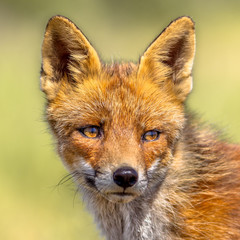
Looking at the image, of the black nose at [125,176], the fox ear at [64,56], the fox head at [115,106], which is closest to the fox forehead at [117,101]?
the fox head at [115,106]

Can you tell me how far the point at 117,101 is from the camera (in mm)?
5691

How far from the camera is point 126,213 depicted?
19.3ft

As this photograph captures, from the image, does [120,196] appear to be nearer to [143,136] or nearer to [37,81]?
[143,136]

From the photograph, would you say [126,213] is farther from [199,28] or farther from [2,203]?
[199,28]

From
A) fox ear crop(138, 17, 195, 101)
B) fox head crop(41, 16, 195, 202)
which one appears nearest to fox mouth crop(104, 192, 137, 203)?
fox head crop(41, 16, 195, 202)

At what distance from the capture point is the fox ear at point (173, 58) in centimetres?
584

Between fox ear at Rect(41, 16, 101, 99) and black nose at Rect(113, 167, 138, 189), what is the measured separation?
1366 millimetres

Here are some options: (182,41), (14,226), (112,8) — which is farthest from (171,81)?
(112,8)

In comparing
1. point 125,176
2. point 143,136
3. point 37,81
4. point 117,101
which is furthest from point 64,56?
point 37,81

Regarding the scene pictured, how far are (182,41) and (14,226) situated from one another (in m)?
4.37

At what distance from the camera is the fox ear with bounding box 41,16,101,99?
5.84 metres

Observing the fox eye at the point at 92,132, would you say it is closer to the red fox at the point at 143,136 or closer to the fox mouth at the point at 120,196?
the red fox at the point at 143,136

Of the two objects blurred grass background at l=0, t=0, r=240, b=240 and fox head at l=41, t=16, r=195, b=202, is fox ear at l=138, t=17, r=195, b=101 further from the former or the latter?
blurred grass background at l=0, t=0, r=240, b=240

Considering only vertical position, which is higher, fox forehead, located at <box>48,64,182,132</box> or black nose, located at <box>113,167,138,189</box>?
fox forehead, located at <box>48,64,182,132</box>
